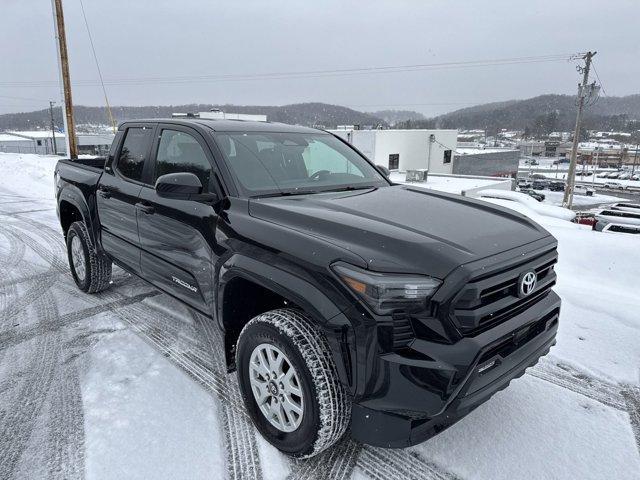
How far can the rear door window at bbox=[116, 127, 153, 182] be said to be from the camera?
379 centimetres

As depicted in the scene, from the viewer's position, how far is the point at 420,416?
1.98m

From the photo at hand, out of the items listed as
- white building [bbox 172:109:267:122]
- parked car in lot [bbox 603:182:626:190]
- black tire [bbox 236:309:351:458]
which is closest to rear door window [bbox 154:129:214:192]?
white building [bbox 172:109:267:122]

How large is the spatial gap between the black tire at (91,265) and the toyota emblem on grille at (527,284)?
385 centimetres

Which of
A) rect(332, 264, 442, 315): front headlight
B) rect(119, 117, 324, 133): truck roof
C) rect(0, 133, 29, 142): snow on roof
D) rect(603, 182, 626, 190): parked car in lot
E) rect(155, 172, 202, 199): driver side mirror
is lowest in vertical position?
rect(603, 182, 626, 190): parked car in lot

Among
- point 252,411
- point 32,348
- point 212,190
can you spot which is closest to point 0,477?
point 252,411

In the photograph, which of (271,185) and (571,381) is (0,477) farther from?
(571,381)

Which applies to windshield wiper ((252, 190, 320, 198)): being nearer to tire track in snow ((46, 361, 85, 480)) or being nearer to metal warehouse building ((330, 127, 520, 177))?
tire track in snow ((46, 361, 85, 480))

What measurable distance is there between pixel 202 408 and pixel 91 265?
2.55 m

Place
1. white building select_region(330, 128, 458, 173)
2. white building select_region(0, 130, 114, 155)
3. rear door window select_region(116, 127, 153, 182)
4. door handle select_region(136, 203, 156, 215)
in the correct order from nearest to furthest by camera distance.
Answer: door handle select_region(136, 203, 156, 215) → rear door window select_region(116, 127, 153, 182) → white building select_region(330, 128, 458, 173) → white building select_region(0, 130, 114, 155)

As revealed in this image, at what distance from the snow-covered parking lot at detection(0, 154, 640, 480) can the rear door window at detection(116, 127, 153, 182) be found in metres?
1.37

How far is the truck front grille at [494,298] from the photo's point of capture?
203 centimetres

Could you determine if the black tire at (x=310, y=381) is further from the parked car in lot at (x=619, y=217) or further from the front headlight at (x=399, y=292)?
the parked car in lot at (x=619, y=217)

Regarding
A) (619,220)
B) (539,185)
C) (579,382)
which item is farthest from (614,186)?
(579,382)

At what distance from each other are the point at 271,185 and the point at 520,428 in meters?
2.16
